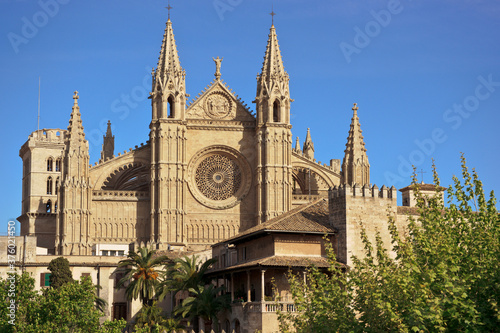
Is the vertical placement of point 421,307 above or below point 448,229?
below

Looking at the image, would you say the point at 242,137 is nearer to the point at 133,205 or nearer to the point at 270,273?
the point at 133,205

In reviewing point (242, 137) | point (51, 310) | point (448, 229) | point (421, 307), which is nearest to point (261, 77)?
point (242, 137)

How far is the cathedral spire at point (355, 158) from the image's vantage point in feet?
254

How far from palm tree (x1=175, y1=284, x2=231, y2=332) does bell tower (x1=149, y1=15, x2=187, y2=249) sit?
20033 millimetres

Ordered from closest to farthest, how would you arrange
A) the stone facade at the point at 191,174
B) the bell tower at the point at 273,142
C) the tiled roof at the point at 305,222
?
the tiled roof at the point at 305,222
the stone facade at the point at 191,174
the bell tower at the point at 273,142

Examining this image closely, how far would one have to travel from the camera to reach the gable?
79312 mm

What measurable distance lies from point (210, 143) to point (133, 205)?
8.18m

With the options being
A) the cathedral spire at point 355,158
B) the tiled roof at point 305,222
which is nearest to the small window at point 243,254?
the tiled roof at point 305,222

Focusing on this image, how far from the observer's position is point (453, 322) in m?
28.2

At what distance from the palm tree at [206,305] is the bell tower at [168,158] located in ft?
65.7

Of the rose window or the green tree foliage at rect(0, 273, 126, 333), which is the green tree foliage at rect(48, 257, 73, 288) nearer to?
the green tree foliage at rect(0, 273, 126, 333)

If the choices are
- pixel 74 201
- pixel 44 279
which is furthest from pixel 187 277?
pixel 74 201

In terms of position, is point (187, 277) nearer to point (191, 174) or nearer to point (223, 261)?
point (223, 261)

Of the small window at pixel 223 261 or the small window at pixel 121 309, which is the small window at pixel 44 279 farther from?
the small window at pixel 223 261
